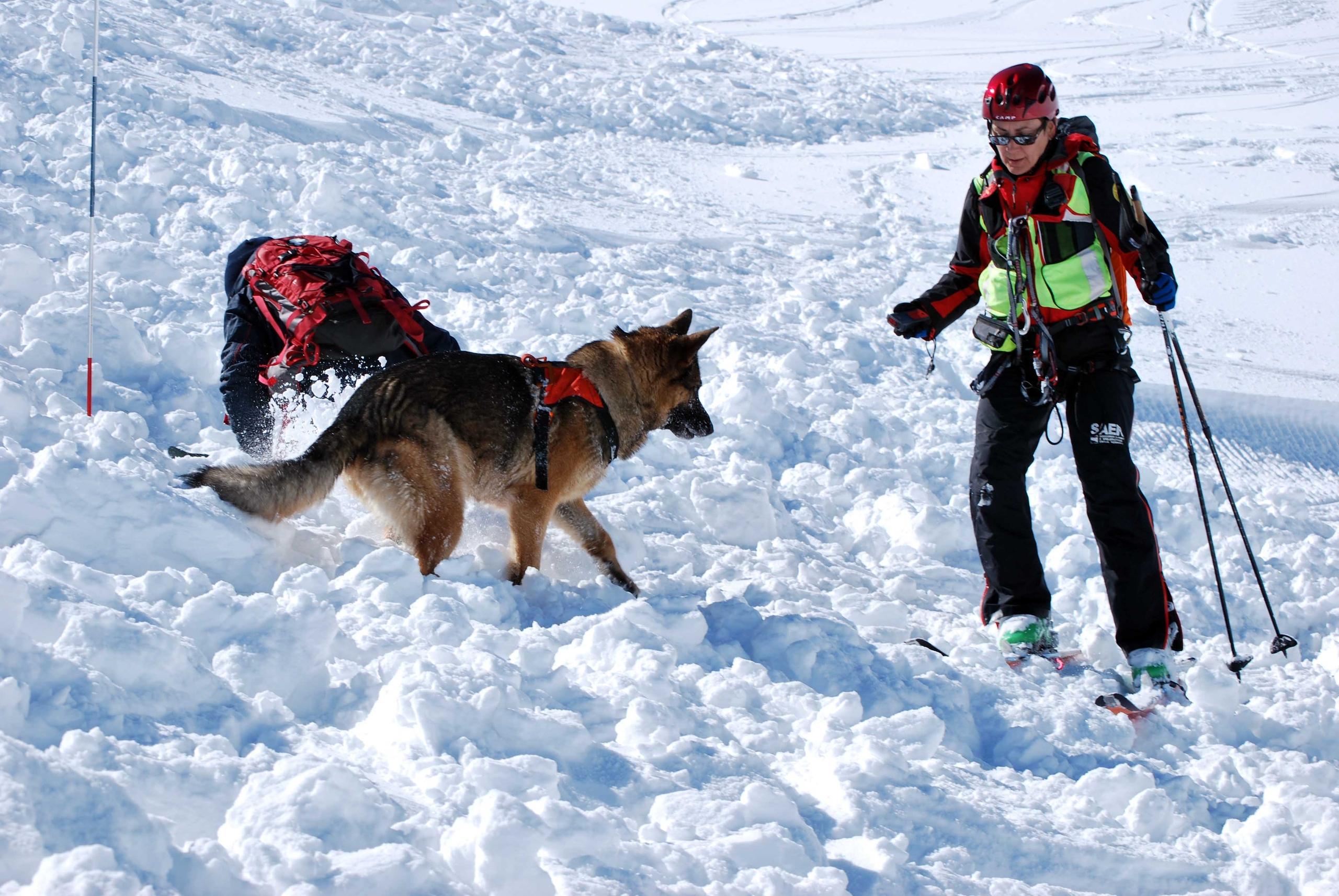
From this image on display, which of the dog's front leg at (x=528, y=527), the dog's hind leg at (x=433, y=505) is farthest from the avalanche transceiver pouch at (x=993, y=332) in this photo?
the dog's hind leg at (x=433, y=505)

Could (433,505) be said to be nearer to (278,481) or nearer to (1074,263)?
(278,481)

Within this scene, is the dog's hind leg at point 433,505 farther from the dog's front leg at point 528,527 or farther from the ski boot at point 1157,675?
the ski boot at point 1157,675

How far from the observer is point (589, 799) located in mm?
2689

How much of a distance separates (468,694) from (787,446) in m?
3.86

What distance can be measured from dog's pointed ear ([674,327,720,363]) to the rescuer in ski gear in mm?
1334

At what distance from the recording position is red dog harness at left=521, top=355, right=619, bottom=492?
14.9 feet

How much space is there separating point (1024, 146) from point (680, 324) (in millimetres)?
1937

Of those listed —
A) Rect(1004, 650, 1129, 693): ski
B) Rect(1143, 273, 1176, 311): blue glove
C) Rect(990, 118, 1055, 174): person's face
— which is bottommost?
Rect(1004, 650, 1129, 693): ski

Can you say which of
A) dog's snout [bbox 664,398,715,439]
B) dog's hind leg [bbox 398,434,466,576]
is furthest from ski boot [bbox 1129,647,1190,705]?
dog's hind leg [bbox 398,434,466,576]

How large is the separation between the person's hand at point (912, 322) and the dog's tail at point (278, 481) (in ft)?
8.23

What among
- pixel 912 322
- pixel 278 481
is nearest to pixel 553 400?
pixel 278 481

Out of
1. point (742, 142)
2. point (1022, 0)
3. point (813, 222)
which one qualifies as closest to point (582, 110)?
point (742, 142)

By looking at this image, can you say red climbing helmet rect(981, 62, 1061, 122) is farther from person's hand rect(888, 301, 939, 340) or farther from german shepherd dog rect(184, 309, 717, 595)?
german shepherd dog rect(184, 309, 717, 595)

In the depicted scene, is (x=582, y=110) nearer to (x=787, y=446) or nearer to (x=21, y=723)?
(x=787, y=446)
